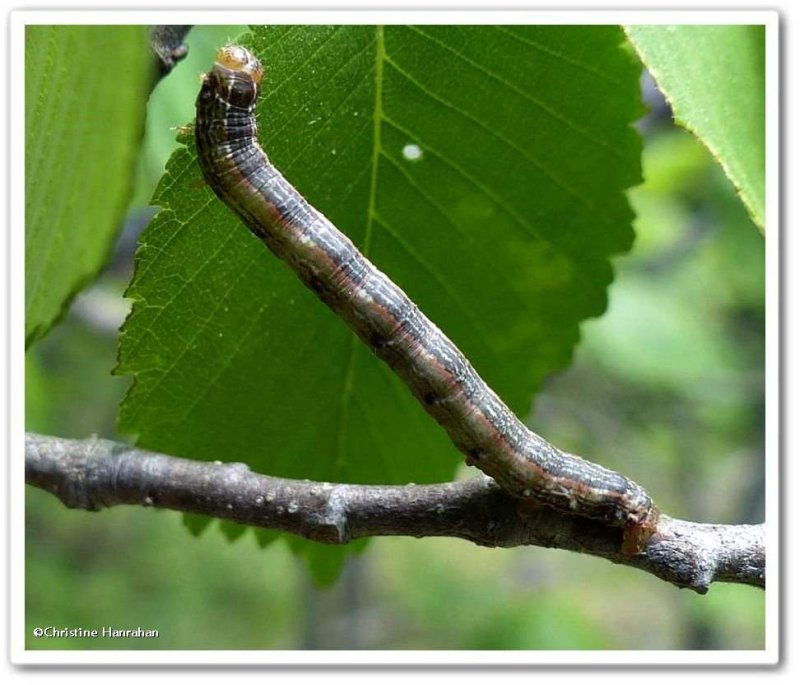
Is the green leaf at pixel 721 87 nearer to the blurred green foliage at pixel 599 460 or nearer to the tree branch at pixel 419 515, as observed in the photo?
the tree branch at pixel 419 515

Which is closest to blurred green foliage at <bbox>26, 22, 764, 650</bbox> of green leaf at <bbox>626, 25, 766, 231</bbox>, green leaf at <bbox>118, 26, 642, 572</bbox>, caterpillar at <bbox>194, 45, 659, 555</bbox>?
green leaf at <bbox>118, 26, 642, 572</bbox>

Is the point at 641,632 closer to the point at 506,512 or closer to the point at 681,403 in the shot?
the point at 681,403

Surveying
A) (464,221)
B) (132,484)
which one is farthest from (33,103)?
(464,221)

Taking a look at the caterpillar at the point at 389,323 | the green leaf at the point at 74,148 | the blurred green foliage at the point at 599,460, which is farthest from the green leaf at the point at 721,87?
the blurred green foliage at the point at 599,460

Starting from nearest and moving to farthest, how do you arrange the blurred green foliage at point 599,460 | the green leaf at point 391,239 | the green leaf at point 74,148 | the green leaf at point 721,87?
the green leaf at point 74,148 → the green leaf at point 721,87 → the green leaf at point 391,239 → the blurred green foliage at point 599,460

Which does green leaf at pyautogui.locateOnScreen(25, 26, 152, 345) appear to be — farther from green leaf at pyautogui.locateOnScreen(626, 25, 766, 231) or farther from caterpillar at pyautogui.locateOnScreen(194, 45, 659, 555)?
green leaf at pyautogui.locateOnScreen(626, 25, 766, 231)

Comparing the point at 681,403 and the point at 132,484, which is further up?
the point at 681,403

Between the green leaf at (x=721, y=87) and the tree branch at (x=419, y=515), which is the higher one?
the green leaf at (x=721, y=87)
